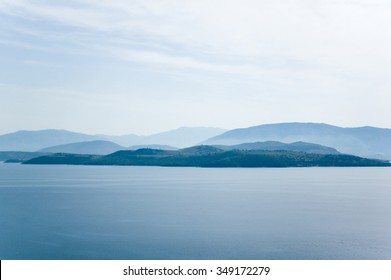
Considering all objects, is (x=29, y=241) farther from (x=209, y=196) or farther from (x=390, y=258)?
(x=209, y=196)

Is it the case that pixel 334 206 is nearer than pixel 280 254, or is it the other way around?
pixel 280 254

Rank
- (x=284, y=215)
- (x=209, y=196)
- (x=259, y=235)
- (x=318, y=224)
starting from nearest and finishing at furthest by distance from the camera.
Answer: (x=259, y=235) → (x=318, y=224) → (x=284, y=215) → (x=209, y=196)

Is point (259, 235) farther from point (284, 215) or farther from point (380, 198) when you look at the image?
point (380, 198)

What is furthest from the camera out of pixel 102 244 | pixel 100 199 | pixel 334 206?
pixel 100 199

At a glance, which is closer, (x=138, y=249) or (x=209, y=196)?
(x=138, y=249)

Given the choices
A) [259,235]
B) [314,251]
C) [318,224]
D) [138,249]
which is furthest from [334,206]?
[138,249]

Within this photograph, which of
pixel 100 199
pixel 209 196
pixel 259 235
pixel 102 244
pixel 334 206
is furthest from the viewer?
pixel 209 196

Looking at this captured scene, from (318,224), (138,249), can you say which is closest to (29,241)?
(138,249)

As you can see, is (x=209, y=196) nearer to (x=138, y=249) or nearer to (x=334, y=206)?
(x=334, y=206)

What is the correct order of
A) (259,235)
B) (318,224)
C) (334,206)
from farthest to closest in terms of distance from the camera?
(334,206), (318,224), (259,235)

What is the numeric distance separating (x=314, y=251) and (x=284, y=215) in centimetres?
1842

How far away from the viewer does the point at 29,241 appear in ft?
125

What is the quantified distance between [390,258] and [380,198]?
43135 millimetres

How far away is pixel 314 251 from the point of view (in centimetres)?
3488
